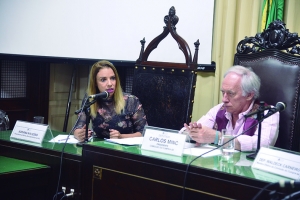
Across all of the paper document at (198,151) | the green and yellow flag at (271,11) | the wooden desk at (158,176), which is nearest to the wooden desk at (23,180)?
the wooden desk at (158,176)

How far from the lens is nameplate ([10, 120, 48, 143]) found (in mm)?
2480

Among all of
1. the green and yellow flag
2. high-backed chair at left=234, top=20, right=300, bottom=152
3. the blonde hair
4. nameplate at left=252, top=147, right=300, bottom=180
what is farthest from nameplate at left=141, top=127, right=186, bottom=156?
the green and yellow flag

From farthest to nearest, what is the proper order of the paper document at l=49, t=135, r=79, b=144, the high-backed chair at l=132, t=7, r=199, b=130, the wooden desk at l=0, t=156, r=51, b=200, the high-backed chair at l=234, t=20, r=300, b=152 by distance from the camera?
the high-backed chair at l=132, t=7, r=199, b=130
the paper document at l=49, t=135, r=79, b=144
the high-backed chair at l=234, t=20, r=300, b=152
the wooden desk at l=0, t=156, r=51, b=200

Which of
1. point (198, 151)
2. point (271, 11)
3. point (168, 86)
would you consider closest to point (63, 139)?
point (168, 86)

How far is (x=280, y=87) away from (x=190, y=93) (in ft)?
1.98

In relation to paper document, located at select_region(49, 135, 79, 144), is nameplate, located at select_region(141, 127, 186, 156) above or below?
above

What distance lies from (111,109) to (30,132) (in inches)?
23.0

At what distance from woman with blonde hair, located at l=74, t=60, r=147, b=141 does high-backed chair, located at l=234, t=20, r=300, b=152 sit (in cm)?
77

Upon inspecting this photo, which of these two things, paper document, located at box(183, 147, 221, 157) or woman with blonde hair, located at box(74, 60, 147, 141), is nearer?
paper document, located at box(183, 147, 221, 157)

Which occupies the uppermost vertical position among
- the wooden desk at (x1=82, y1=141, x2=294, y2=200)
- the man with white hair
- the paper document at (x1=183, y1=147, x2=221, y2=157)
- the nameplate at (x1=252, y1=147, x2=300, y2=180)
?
the man with white hair

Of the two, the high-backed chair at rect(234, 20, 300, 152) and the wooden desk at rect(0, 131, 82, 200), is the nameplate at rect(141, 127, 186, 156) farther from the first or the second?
the high-backed chair at rect(234, 20, 300, 152)


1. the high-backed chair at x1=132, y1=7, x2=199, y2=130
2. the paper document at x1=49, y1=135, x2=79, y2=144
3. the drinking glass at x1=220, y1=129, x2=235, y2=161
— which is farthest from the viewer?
the high-backed chair at x1=132, y1=7, x2=199, y2=130

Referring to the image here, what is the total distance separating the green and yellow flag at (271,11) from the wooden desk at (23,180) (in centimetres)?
168

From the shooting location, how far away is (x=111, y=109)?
2926 mm
